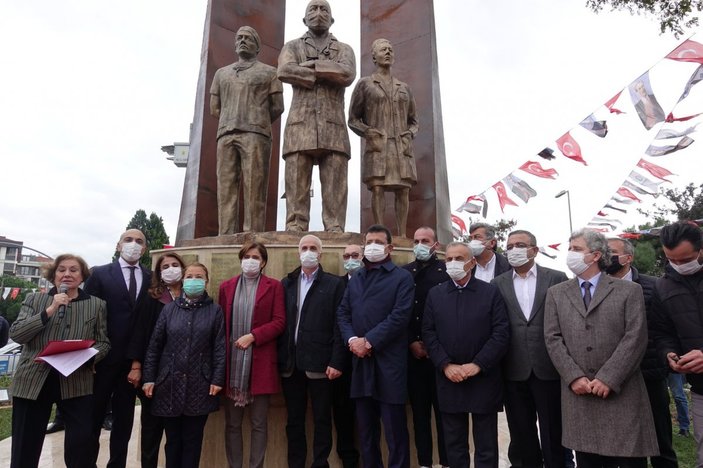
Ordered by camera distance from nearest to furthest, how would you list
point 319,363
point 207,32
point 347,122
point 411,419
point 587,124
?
point 319,363
point 411,419
point 347,122
point 207,32
point 587,124

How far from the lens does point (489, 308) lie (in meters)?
3.21

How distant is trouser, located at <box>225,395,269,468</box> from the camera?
350cm

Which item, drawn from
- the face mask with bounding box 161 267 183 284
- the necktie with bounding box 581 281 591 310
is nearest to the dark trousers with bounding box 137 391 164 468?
the face mask with bounding box 161 267 183 284

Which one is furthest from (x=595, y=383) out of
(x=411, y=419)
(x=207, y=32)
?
(x=207, y=32)

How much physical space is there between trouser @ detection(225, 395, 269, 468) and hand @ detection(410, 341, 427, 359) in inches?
44.1

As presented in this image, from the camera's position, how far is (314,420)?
3.57m

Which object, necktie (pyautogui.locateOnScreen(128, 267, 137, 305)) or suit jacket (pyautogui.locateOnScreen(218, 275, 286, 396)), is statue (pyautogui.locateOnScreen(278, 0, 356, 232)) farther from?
necktie (pyautogui.locateOnScreen(128, 267, 137, 305))

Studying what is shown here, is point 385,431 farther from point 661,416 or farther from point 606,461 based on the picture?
point 661,416

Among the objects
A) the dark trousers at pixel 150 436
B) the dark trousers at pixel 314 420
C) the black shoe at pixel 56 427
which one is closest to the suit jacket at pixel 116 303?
the dark trousers at pixel 150 436

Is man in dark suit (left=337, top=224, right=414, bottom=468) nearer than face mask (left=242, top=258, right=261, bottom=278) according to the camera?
Yes

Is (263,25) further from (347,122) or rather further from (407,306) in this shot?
(407,306)

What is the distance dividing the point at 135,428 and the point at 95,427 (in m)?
2.19

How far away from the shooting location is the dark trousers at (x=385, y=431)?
322cm

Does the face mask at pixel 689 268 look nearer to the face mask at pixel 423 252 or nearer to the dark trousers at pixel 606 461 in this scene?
the dark trousers at pixel 606 461
